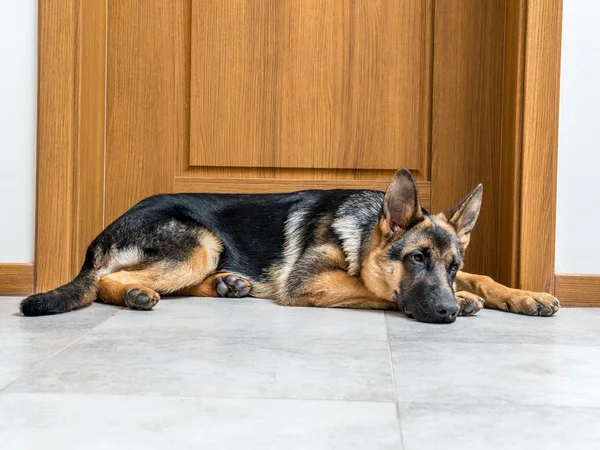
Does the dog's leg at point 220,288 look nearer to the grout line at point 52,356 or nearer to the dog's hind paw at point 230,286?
the dog's hind paw at point 230,286

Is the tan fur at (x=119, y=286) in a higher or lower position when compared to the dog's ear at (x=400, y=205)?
lower

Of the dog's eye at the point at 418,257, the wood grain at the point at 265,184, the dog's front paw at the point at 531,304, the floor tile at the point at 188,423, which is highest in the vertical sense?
the wood grain at the point at 265,184

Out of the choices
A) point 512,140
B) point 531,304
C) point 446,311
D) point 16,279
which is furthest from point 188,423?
point 512,140

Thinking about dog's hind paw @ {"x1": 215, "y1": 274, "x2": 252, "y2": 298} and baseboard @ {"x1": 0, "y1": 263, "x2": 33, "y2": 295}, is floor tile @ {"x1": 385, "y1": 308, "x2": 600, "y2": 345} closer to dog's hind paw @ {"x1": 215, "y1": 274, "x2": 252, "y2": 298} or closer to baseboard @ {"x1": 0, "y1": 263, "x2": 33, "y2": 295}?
dog's hind paw @ {"x1": 215, "y1": 274, "x2": 252, "y2": 298}

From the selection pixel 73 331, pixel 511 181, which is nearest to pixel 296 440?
pixel 73 331

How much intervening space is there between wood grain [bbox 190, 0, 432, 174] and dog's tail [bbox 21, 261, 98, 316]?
0.99 metres

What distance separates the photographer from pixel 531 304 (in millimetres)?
3258

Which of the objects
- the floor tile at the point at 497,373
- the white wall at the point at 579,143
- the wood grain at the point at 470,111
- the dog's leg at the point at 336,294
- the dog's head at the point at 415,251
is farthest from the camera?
the wood grain at the point at 470,111

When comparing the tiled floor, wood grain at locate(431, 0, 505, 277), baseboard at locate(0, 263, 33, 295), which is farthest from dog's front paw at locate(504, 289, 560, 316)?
baseboard at locate(0, 263, 33, 295)

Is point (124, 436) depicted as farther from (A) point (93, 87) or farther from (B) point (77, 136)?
(A) point (93, 87)

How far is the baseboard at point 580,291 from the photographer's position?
3633mm

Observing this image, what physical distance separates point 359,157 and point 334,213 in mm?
467

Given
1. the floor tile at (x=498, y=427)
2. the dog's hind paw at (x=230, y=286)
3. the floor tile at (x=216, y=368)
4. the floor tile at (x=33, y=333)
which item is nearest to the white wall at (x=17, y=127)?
the floor tile at (x=33, y=333)

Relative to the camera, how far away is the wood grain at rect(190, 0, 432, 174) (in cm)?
400
